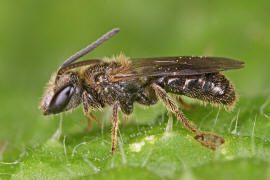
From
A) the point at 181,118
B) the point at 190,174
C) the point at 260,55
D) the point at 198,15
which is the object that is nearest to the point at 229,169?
the point at 190,174

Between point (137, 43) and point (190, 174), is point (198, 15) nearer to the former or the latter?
point (137, 43)

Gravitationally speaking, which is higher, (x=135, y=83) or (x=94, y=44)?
(x=94, y=44)

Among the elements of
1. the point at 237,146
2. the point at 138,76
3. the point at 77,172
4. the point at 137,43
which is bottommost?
the point at 77,172

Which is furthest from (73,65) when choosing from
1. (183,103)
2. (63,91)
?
(183,103)

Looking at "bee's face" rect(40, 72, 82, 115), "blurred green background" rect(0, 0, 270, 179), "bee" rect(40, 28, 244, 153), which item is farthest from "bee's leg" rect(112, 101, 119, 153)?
"blurred green background" rect(0, 0, 270, 179)

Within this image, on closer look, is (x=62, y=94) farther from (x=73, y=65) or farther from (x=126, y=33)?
(x=126, y=33)
